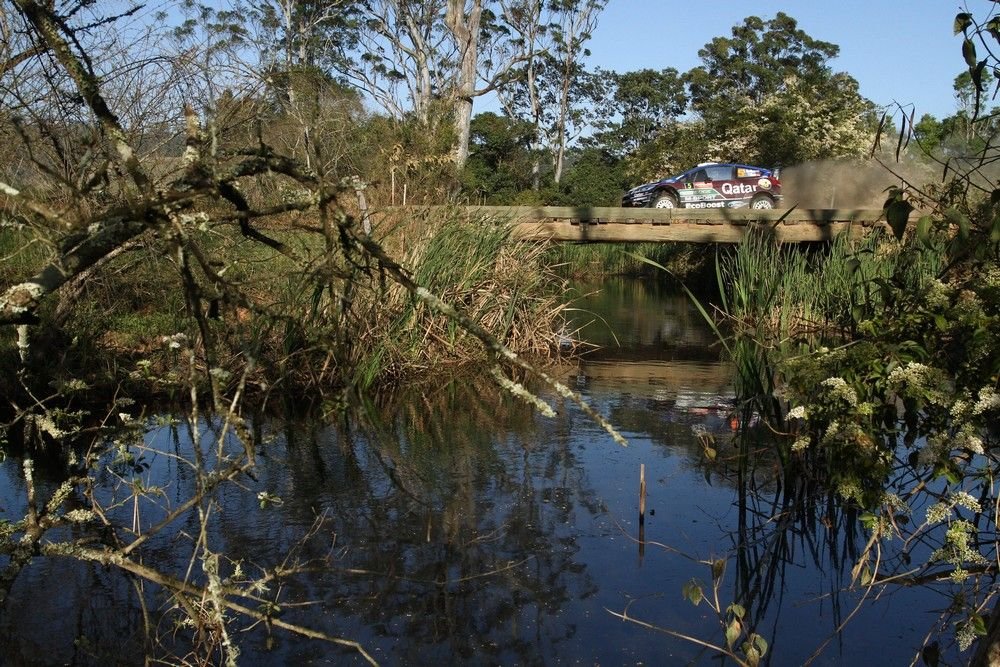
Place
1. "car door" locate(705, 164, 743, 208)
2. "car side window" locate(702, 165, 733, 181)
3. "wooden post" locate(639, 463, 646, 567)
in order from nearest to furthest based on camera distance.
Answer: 1. "wooden post" locate(639, 463, 646, 567)
2. "car door" locate(705, 164, 743, 208)
3. "car side window" locate(702, 165, 733, 181)

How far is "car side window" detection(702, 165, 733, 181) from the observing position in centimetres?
2406

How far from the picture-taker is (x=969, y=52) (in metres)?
3.32

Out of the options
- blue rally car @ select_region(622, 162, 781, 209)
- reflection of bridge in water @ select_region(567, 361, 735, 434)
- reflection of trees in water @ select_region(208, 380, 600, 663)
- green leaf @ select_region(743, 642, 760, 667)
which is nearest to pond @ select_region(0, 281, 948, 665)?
reflection of trees in water @ select_region(208, 380, 600, 663)

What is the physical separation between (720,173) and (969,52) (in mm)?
21284

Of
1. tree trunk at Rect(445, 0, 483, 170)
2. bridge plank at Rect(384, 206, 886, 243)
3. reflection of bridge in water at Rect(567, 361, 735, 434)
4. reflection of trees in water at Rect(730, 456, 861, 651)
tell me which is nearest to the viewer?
reflection of trees in water at Rect(730, 456, 861, 651)

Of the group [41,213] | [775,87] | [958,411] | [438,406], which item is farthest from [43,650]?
[775,87]

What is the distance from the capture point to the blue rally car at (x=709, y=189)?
23969 millimetres

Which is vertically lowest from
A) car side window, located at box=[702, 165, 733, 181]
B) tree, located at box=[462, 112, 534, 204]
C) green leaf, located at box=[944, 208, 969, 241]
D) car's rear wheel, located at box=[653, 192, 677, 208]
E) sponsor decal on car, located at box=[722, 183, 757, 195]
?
green leaf, located at box=[944, 208, 969, 241]

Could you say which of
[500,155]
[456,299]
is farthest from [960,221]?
[500,155]

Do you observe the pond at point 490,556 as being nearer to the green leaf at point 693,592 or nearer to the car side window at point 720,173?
the green leaf at point 693,592

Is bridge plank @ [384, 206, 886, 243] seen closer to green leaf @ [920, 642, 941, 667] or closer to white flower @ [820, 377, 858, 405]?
white flower @ [820, 377, 858, 405]

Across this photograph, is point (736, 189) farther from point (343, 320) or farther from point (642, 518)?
point (642, 518)

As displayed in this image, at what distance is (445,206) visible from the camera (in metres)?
9.78

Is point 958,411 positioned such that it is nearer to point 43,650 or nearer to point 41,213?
point 41,213
